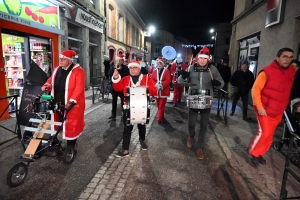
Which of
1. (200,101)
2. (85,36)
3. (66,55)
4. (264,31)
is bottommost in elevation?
(200,101)

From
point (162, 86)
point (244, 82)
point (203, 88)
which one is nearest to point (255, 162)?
point (203, 88)

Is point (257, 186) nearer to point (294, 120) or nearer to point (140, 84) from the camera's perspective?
point (294, 120)

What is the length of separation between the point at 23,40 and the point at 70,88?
493 cm

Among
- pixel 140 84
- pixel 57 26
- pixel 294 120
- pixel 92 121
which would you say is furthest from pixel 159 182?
pixel 57 26

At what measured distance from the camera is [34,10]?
7.51m

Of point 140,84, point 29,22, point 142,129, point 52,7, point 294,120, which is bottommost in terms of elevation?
point 142,129

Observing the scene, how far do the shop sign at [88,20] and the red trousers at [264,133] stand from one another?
10.1m

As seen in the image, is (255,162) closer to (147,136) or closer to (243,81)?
(147,136)

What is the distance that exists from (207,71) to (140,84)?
52.3 inches

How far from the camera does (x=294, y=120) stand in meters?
3.88

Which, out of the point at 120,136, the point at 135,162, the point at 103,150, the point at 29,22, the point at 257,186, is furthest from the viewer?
the point at 29,22

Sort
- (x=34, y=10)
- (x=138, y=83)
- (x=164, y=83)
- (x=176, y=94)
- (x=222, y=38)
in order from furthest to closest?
(x=222, y=38)
(x=176, y=94)
(x=34, y=10)
(x=164, y=83)
(x=138, y=83)

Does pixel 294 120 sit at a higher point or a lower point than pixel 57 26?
lower

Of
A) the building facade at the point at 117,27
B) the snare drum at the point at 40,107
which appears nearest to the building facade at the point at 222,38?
the building facade at the point at 117,27
